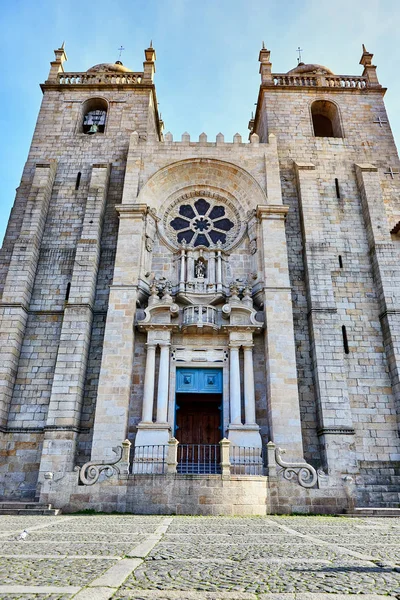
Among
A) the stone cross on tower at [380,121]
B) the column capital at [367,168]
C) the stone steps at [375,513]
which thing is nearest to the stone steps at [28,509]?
the stone steps at [375,513]

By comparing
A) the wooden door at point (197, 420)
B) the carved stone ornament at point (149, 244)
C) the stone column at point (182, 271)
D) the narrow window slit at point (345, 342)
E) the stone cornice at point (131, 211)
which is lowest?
the wooden door at point (197, 420)

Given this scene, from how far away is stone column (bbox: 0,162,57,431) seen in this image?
41.8 feet

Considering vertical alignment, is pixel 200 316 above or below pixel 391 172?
below

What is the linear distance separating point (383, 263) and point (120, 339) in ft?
30.1

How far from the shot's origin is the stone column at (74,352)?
455 inches

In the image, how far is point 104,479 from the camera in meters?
10.3

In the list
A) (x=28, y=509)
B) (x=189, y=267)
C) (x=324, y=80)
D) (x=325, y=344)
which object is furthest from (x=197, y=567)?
(x=324, y=80)

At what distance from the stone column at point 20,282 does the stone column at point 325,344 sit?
918cm

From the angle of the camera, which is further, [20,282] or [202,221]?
[202,221]

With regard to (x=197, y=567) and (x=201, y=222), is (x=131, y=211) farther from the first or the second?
(x=197, y=567)

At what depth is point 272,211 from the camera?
1499cm

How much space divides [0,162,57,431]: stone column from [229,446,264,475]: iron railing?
264 inches

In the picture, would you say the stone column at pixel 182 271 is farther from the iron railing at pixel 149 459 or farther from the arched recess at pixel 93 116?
the arched recess at pixel 93 116

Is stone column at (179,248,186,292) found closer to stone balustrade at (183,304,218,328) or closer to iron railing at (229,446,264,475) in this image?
stone balustrade at (183,304,218,328)
